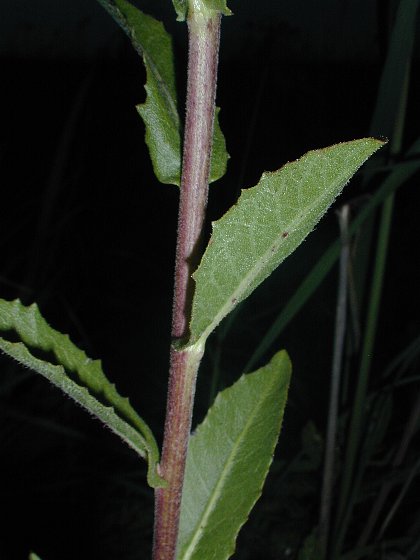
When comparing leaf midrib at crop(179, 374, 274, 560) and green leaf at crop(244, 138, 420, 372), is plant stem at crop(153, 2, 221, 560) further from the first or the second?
green leaf at crop(244, 138, 420, 372)

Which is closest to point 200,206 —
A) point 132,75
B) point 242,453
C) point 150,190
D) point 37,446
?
point 242,453

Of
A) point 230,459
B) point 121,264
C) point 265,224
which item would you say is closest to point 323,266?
point 230,459

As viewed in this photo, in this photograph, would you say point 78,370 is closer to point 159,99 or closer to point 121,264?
point 159,99

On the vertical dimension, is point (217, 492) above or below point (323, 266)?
below

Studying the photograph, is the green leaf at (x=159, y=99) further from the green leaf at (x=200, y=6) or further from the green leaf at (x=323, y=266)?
the green leaf at (x=323, y=266)

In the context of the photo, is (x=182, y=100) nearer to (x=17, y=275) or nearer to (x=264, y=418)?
(x=264, y=418)

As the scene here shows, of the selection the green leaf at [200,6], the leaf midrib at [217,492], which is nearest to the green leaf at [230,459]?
the leaf midrib at [217,492]

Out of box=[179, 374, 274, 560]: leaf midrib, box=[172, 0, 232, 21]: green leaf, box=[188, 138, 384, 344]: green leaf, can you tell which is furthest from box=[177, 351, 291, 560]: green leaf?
box=[172, 0, 232, 21]: green leaf
